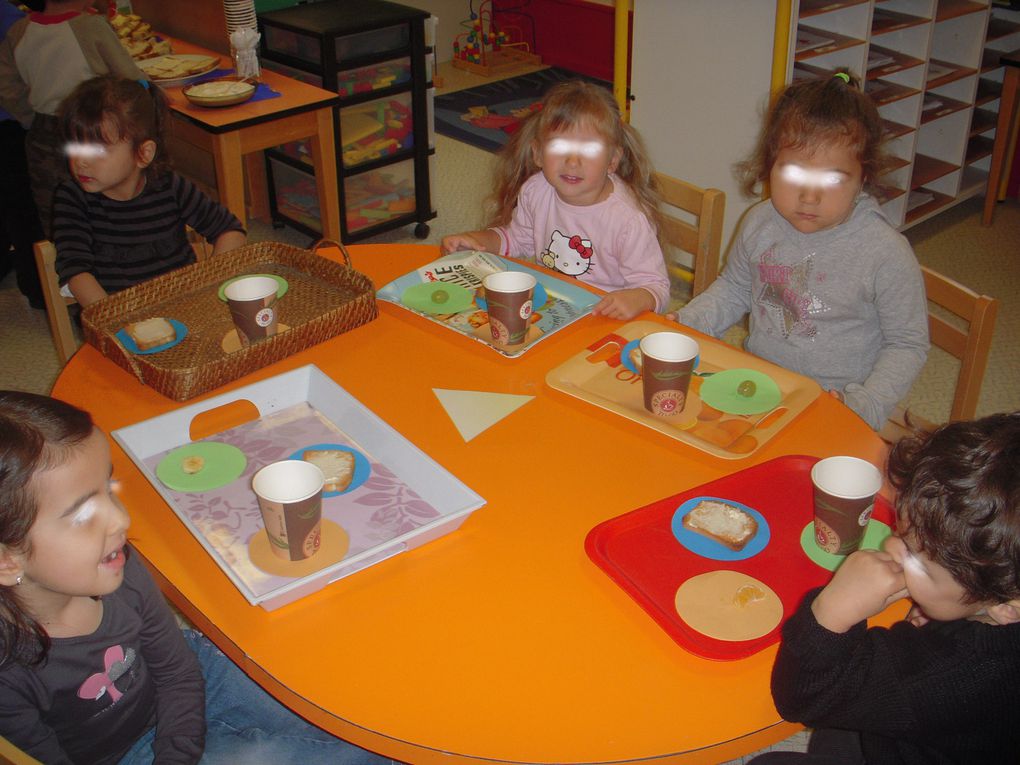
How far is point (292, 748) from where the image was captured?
1165 millimetres

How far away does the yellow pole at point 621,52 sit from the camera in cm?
297

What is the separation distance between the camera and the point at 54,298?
180cm

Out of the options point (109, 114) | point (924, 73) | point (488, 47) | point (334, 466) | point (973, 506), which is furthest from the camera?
point (488, 47)

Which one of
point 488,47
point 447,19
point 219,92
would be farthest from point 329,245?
point 447,19

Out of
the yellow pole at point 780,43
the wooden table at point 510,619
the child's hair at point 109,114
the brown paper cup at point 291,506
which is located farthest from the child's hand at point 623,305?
the yellow pole at point 780,43

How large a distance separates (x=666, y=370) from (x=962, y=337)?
649 mm

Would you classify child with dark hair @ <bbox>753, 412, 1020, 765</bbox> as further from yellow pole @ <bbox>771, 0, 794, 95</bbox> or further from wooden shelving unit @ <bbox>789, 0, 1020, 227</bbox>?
wooden shelving unit @ <bbox>789, 0, 1020, 227</bbox>

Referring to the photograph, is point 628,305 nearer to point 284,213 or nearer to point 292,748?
point 292,748

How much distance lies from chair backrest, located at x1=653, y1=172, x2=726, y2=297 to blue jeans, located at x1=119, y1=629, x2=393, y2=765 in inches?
49.6

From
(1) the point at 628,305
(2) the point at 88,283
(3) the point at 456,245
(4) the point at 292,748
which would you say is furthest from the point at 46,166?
(4) the point at 292,748

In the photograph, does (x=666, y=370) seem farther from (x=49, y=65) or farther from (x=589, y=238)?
(x=49, y=65)

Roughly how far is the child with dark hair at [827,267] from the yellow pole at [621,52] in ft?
3.89

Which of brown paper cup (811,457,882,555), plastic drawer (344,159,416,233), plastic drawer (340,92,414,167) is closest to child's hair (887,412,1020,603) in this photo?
brown paper cup (811,457,882,555)

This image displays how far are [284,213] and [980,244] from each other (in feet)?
9.58
